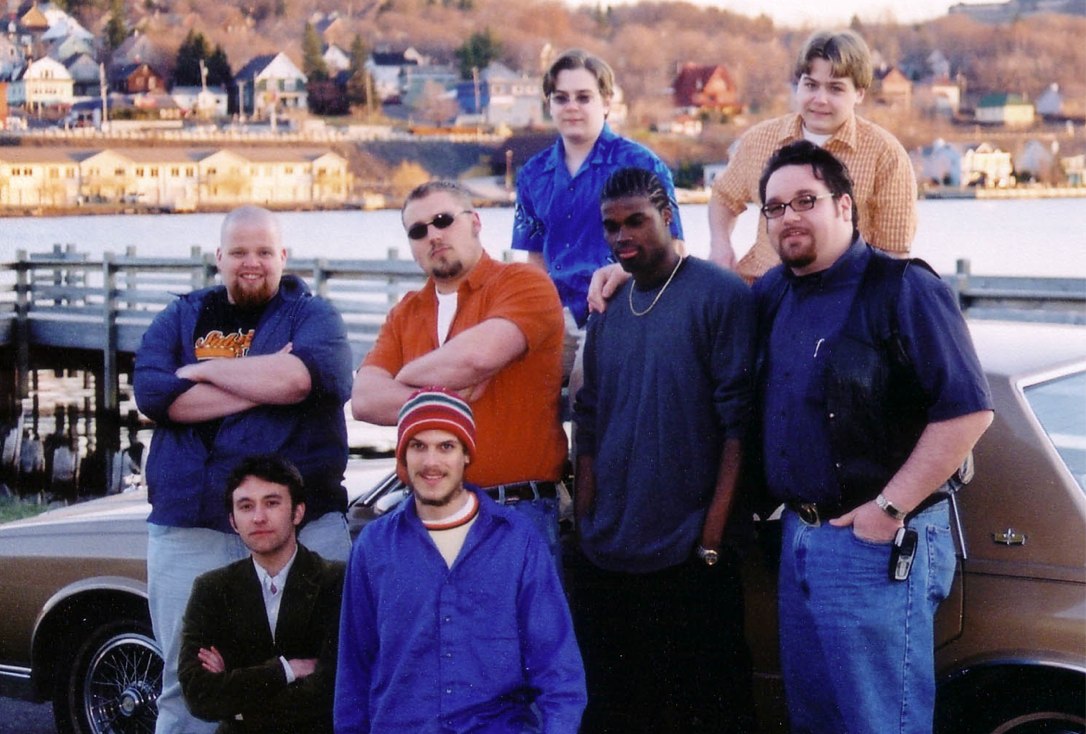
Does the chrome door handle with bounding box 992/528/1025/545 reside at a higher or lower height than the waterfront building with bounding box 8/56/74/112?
lower

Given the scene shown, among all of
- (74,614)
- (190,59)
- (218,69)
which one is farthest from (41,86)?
(74,614)

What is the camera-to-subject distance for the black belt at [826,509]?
3.31 metres

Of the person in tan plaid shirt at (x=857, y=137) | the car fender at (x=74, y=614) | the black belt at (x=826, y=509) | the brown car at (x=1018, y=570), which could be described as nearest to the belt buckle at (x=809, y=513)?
the black belt at (x=826, y=509)

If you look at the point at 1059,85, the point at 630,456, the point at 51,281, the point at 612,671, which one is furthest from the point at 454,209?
the point at 51,281

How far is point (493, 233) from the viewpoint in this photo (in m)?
26.5

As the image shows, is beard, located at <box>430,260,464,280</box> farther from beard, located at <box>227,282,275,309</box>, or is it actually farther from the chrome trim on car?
the chrome trim on car

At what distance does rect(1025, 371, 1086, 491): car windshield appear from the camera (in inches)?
139

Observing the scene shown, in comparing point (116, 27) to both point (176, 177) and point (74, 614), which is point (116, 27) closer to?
point (176, 177)

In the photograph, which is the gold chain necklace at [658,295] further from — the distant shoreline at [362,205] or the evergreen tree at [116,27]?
the evergreen tree at [116,27]

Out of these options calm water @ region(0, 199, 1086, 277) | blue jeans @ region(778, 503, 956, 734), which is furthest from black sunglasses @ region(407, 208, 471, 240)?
calm water @ region(0, 199, 1086, 277)

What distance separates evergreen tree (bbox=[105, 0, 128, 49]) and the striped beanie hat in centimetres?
1575

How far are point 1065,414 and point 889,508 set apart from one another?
0.74 meters

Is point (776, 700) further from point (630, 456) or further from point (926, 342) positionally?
point (926, 342)

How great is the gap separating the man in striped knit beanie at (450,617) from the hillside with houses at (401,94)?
85.8 inches
